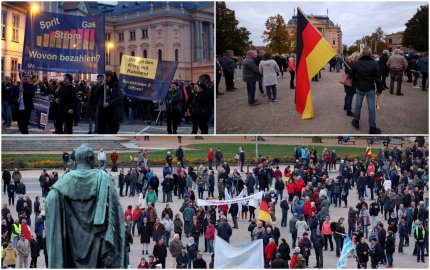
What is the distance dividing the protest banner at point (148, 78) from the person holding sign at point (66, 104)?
120 centimetres

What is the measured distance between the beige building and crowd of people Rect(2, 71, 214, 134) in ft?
14.6

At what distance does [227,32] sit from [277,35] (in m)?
1.12

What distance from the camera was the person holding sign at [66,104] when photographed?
16.9 m

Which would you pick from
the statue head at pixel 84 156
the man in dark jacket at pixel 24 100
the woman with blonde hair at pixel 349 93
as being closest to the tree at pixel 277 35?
the woman with blonde hair at pixel 349 93

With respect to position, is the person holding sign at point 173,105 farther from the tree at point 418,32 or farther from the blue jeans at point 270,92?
the tree at point 418,32

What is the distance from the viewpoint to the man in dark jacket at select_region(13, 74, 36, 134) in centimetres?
1717

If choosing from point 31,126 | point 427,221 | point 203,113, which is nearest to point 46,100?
point 31,126

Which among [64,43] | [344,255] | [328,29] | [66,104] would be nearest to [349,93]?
[328,29]

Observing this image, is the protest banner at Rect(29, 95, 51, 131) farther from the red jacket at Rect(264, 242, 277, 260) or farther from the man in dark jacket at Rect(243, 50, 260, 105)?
the red jacket at Rect(264, 242, 277, 260)

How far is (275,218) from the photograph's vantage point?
2050 centimetres

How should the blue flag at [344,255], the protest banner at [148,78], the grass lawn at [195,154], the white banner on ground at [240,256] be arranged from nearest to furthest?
the white banner on ground at [240,256], the blue flag at [344,255], the protest banner at [148,78], the grass lawn at [195,154]

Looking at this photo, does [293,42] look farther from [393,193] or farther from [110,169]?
[110,169]

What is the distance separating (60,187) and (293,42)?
13.3m

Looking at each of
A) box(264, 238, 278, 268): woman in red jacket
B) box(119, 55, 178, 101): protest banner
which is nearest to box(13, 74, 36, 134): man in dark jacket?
box(119, 55, 178, 101): protest banner
